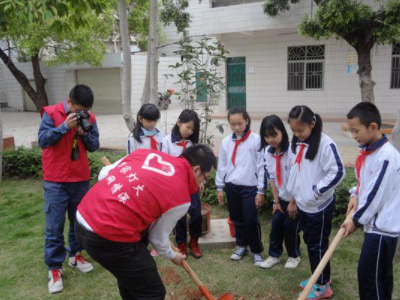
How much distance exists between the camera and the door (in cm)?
1312

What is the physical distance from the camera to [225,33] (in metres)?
12.5

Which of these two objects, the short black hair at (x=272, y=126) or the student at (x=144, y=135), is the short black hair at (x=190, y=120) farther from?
the short black hair at (x=272, y=126)

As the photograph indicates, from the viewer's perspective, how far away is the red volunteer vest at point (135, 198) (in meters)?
1.91

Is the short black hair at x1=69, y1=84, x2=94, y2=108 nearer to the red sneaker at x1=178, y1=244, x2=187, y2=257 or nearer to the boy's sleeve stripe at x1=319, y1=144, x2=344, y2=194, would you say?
the red sneaker at x1=178, y1=244, x2=187, y2=257

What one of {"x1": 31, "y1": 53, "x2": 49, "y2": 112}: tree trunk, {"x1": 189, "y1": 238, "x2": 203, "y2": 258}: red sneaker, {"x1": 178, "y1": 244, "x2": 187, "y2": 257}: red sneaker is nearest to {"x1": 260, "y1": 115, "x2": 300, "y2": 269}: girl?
{"x1": 189, "y1": 238, "x2": 203, "y2": 258}: red sneaker

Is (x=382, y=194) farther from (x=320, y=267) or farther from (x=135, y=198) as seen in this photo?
(x=135, y=198)

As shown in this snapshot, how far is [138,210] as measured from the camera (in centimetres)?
191

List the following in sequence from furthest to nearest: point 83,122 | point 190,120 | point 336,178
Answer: point 190,120 < point 83,122 < point 336,178

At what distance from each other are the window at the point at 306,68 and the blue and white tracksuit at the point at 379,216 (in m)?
10.3

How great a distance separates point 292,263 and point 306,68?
32.4 feet

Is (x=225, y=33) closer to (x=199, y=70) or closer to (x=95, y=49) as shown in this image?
(x=95, y=49)

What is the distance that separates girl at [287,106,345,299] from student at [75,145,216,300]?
2.84 ft

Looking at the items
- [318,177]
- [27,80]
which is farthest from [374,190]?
[27,80]

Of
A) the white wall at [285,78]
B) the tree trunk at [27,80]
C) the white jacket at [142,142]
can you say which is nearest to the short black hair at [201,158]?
the white jacket at [142,142]
